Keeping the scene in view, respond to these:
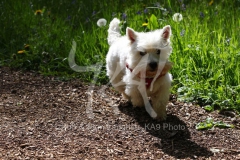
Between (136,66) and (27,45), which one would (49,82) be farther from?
(136,66)

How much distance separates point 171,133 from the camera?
461 cm

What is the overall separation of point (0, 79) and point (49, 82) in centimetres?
67

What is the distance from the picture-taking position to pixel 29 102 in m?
5.37

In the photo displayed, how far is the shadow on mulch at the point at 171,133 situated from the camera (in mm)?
4207

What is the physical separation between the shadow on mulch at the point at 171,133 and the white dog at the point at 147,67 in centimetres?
10

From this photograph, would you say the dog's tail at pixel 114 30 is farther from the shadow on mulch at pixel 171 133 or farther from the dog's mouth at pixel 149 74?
the dog's mouth at pixel 149 74

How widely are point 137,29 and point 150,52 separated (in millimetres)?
1873

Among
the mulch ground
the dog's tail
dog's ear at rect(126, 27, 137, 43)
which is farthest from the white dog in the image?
the dog's tail

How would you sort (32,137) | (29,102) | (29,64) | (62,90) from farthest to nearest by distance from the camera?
1. (29,64)
2. (62,90)
3. (29,102)
4. (32,137)

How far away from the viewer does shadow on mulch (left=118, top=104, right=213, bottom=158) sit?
4.21m

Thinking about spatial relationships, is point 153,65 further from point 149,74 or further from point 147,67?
point 149,74

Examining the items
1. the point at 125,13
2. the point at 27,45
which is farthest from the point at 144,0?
the point at 27,45

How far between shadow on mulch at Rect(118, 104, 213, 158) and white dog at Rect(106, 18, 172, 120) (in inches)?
3.9

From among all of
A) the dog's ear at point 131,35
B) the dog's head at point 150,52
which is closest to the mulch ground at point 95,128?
the dog's head at point 150,52
